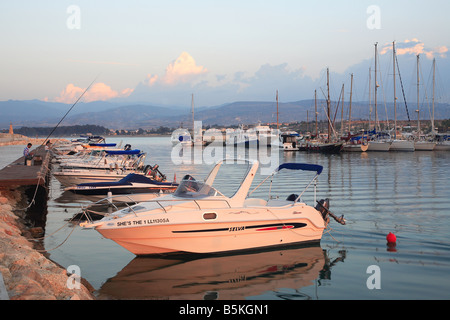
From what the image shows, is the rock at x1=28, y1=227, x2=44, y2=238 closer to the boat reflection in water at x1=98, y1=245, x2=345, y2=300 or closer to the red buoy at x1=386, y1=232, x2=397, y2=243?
the boat reflection in water at x1=98, y1=245, x2=345, y2=300

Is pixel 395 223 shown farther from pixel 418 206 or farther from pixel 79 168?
pixel 79 168

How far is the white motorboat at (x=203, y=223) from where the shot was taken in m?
12.1

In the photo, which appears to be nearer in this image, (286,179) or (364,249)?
(364,249)

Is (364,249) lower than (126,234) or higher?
lower

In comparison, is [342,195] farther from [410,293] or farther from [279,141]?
[279,141]

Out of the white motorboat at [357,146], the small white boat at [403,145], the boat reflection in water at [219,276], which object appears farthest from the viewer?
the small white boat at [403,145]

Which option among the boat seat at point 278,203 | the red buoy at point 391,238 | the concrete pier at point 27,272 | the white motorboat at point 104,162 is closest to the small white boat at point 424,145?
the white motorboat at point 104,162

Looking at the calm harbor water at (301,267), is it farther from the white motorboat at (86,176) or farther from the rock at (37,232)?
the white motorboat at (86,176)

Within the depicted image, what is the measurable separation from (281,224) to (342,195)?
1258cm

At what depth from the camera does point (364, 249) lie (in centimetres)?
1369

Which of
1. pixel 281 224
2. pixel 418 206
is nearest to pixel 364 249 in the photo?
pixel 281 224
